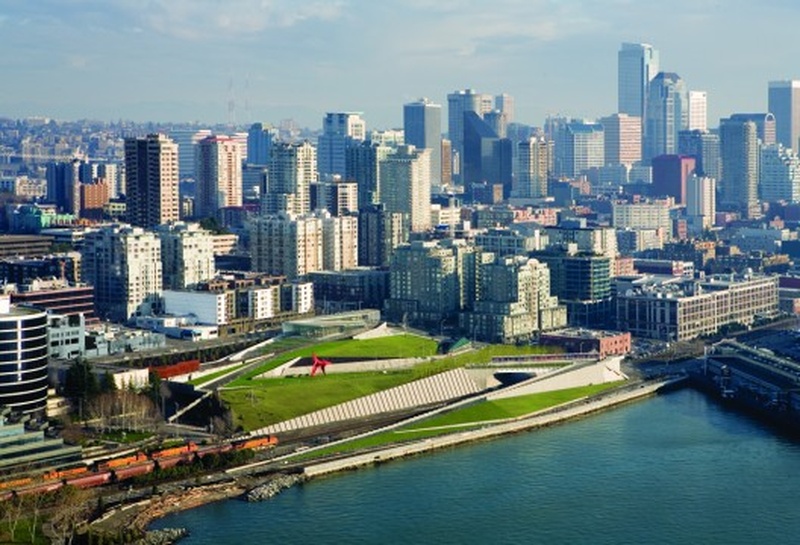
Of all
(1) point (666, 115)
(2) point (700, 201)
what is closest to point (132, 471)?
(2) point (700, 201)

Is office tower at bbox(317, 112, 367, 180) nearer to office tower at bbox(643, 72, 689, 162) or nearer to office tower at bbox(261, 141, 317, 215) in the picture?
office tower at bbox(261, 141, 317, 215)

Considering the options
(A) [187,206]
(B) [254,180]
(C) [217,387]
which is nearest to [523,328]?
(C) [217,387]

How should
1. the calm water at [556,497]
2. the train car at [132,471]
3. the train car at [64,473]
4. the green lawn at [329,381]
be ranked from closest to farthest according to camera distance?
the calm water at [556,497]
the train car at [64,473]
the train car at [132,471]
the green lawn at [329,381]

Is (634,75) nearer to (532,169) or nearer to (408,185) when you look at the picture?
(532,169)

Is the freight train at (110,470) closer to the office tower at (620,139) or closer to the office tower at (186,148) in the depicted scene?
the office tower at (186,148)

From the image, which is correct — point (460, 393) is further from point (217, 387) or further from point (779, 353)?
point (779, 353)

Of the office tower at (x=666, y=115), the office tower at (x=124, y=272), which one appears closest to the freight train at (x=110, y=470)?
the office tower at (x=124, y=272)

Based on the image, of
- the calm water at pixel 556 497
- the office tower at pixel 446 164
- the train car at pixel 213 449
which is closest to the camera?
the calm water at pixel 556 497
